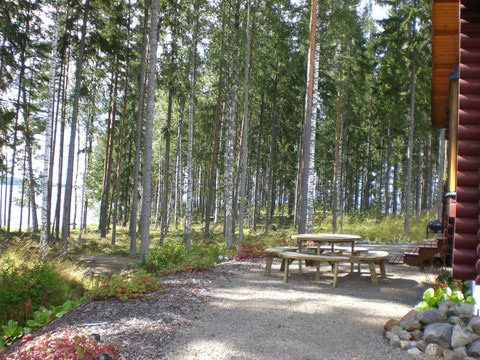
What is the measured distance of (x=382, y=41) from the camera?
19.3 m

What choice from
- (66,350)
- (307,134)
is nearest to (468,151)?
(66,350)

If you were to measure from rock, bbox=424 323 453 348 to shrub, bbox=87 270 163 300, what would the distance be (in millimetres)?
4047

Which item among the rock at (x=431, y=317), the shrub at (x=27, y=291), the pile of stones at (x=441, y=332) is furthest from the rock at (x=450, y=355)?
the shrub at (x=27, y=291)

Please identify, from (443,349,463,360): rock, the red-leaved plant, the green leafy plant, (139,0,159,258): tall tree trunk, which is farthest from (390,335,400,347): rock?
(139,0,159,258): tall tree trunk

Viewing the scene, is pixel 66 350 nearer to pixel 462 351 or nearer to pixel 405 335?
pixel 405 335

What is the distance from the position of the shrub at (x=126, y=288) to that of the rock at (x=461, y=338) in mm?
4295

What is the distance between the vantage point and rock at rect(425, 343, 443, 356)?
3982 millimetres

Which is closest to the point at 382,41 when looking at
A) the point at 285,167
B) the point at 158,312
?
the point at 285,167

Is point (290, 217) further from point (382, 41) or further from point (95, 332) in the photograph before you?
point (95, 332)

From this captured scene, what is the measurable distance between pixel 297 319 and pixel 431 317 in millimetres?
1750

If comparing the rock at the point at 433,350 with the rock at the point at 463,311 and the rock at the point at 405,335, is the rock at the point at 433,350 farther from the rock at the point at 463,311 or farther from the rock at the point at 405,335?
the rock at the point at 463,311

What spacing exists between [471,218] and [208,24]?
46.8ft

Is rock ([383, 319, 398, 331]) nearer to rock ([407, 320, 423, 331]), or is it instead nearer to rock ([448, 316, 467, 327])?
rock ([407, 320, 423, 331])

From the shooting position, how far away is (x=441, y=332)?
13.4 ft
